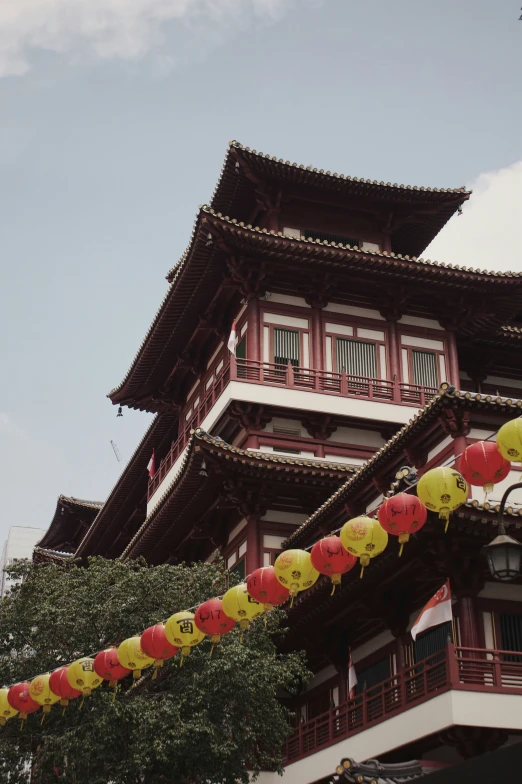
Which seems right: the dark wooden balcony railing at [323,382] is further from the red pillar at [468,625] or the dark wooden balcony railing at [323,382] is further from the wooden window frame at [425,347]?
the red pillar at [468,625]

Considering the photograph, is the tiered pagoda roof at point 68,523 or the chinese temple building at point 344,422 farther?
the tiered pagoda roof at point 68,523

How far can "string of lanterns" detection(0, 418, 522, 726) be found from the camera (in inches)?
582

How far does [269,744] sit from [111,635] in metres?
4.14

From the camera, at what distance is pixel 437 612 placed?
20.3 metres

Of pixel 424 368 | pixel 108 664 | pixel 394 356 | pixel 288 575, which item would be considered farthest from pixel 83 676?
pixel 424 368

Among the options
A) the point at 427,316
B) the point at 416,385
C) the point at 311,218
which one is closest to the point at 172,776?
the point at 416,385

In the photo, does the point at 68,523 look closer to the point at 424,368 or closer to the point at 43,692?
the point at 424,368

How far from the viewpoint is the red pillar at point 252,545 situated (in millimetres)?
27625

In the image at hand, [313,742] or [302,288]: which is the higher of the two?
[302,288]

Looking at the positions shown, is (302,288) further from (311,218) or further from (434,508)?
(434,508)

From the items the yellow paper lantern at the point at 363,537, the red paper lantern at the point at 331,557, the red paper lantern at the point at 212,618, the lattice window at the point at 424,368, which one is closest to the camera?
the yellow paper lantern at the point at 363,537

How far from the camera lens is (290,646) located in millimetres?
26406

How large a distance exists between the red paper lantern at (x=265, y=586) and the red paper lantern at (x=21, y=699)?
603cm

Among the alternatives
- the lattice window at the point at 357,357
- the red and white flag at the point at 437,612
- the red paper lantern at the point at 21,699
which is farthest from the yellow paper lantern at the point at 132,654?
the lattice window at the point at 357,357
